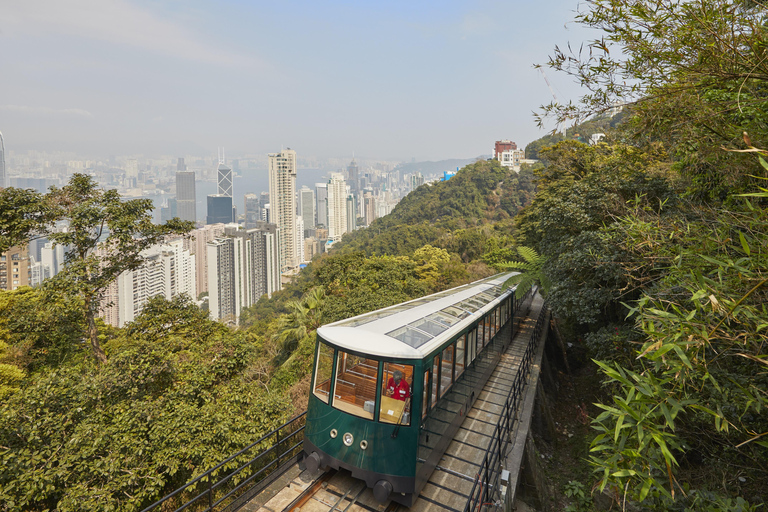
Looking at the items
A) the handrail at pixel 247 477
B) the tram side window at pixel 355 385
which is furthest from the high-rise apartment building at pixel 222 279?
the tram side window at pixel 355 385

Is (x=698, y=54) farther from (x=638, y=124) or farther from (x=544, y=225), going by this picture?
(x=544, y=225)

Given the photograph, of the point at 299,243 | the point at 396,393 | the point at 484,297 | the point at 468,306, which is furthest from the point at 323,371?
the point at 299,243

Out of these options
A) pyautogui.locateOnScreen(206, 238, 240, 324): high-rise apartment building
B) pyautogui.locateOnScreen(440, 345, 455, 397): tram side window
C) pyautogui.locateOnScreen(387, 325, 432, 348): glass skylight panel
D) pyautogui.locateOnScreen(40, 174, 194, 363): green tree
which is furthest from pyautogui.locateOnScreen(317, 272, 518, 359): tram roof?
pyautogui.locateOnScreen(206, 238, 240, 324): high-rise apartment building

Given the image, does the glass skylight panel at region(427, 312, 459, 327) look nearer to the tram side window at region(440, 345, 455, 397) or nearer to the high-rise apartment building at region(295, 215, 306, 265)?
the tram side window at region(440, 345, 455, 397)

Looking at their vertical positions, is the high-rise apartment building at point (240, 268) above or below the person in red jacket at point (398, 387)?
below

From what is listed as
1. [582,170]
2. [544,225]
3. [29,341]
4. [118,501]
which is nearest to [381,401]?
[118,501]

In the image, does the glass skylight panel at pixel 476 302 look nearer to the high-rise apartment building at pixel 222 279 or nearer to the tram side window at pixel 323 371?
the tram side window at pixel 323 371
